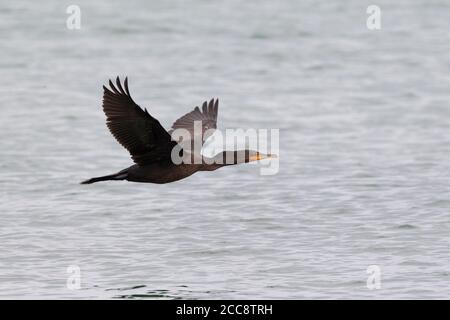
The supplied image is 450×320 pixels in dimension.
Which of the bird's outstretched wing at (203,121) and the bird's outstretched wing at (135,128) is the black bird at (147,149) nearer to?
the bird's outstretched wing at (135,128)

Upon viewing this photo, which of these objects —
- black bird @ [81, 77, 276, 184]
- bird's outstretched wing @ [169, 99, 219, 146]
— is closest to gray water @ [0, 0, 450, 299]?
black bird @ [81, 77, 276, 184]

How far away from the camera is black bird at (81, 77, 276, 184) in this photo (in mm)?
10148

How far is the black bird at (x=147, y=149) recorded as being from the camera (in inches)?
400

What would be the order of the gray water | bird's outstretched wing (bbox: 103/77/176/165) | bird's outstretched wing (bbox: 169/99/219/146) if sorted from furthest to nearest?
bird's outstretched wing (bbox: 169/99/219/146) → the gray water → bird's outstretched wing (bbox: 103/77/176/165)

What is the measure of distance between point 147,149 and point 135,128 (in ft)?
1.06

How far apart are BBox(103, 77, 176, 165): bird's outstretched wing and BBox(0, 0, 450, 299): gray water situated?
1219 mm

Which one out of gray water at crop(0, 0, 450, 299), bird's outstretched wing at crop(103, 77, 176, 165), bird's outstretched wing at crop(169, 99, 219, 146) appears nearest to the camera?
bird's outstretched wing at crop(103, 77, 176, 165)

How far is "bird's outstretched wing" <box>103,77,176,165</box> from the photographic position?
1012 cm

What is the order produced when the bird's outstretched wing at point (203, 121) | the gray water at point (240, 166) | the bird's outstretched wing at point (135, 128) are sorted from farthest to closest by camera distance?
the bird's outstretched wing at point (203, 121) < the gray water at point (240, 166) < the bird's outstretched wing at point (135, 128)

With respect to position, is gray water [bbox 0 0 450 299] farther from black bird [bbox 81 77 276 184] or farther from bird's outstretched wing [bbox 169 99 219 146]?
bird's outstretched wing [bbox 169 99 219 146]

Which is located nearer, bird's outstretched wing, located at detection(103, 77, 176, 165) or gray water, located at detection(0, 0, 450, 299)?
bird's outstretched wing, located at detection(103, 77, 176, 165)

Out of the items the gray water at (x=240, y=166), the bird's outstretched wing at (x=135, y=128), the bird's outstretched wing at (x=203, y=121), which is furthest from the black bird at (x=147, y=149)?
the gray water at (x=240, y=166)

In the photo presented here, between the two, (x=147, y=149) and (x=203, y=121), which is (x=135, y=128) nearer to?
(x=147, y=149)

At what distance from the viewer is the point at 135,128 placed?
10312mm
